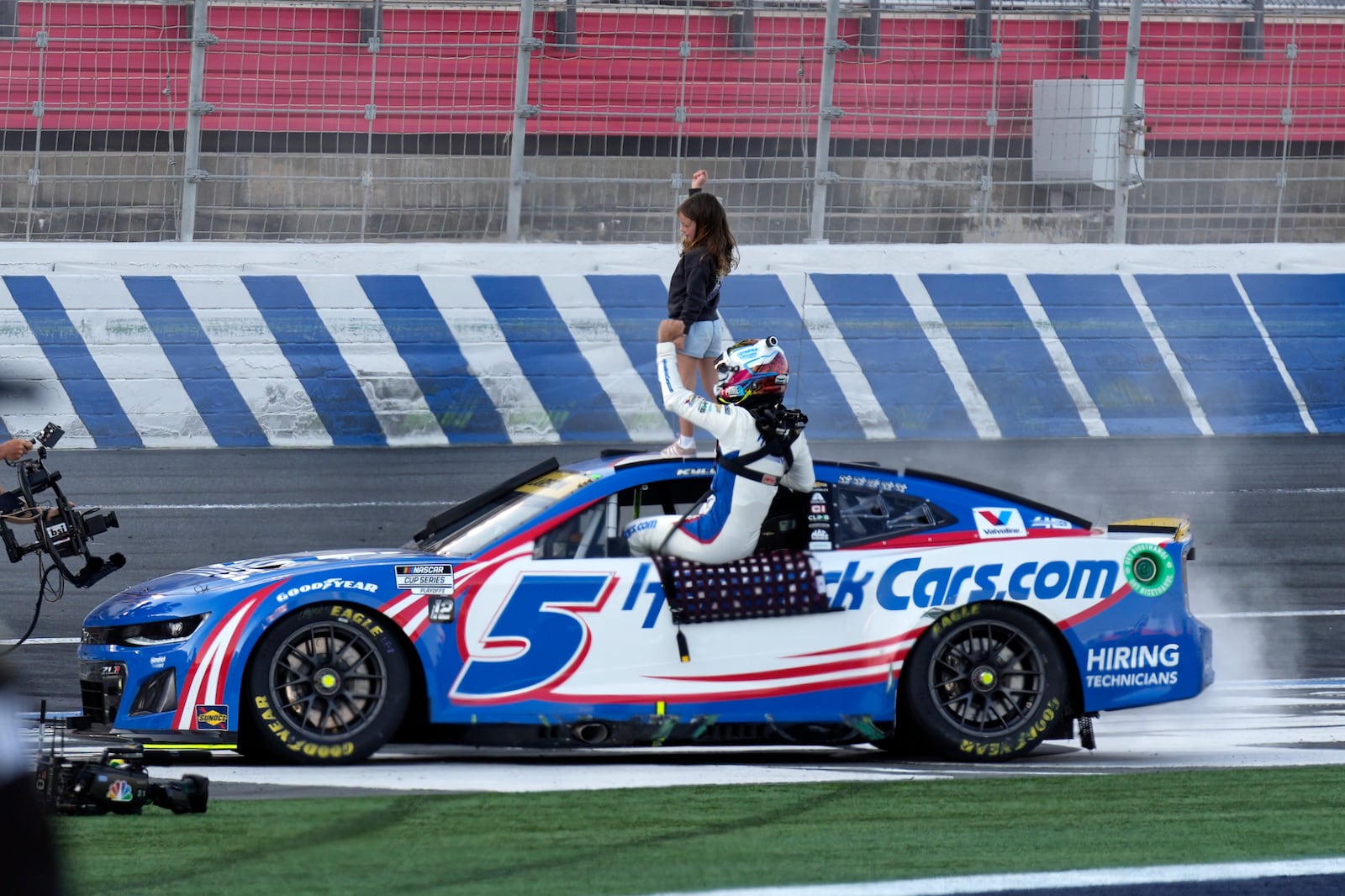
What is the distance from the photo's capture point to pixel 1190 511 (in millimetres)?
12938

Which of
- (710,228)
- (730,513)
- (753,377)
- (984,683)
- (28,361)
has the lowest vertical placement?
(984,683)

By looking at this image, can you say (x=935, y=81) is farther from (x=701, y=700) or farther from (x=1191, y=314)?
(x=701, y=700)

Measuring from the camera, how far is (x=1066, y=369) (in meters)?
14.8

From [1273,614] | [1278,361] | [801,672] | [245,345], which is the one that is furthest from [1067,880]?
[1278,361]

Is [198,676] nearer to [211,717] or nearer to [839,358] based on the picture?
[211,717]

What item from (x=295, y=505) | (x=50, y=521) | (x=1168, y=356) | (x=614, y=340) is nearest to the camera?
(x=50, y=521)

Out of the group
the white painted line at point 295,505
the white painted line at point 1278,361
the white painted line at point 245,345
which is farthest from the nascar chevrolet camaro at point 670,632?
the white painted line at point 1278,361

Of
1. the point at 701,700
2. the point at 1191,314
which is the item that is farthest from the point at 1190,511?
the point at 701,700

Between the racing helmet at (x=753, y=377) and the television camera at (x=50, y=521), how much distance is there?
286 cm

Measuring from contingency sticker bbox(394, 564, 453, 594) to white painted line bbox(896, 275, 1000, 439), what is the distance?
25.6 feet

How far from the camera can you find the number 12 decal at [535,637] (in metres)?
7.35

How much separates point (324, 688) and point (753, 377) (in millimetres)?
2055

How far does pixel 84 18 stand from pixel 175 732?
846 cm

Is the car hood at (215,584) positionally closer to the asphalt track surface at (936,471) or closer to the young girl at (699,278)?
the asphalt track surface at (936,471)
